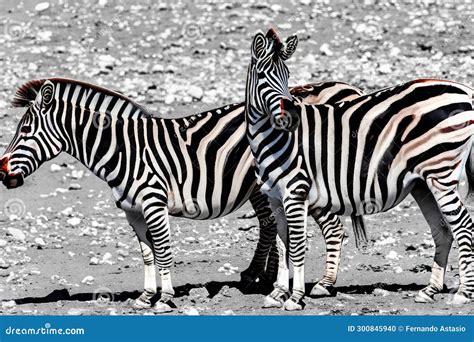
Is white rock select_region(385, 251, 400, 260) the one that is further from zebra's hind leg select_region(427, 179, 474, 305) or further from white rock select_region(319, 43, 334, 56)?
white rock select_region(319, 43, 334, 56)

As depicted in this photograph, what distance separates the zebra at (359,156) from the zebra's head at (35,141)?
2282mm

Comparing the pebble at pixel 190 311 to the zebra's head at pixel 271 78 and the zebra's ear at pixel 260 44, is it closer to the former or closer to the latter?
the zebra's head at pixel 271 78

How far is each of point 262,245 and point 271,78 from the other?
8.23 ft

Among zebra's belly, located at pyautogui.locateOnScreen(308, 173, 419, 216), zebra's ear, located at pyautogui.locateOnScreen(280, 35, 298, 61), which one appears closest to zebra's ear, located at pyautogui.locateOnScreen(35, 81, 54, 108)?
zebra's ear, located at pyautogui.locateOnScreen(280, 35, 298, 61)

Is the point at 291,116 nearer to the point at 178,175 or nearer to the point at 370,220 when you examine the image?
the point at 178,175

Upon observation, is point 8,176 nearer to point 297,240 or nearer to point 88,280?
point 88,280

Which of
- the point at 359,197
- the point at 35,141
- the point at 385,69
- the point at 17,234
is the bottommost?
the point at 17,234

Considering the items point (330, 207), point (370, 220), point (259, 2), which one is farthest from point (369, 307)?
point (259, 2)

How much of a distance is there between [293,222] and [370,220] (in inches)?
183

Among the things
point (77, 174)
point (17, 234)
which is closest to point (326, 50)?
point (77, 174)

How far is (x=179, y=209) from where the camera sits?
14.5 m

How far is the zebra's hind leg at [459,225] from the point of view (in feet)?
45.9

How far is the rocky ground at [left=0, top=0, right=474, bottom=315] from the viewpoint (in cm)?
1548

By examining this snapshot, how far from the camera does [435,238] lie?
14508mm
